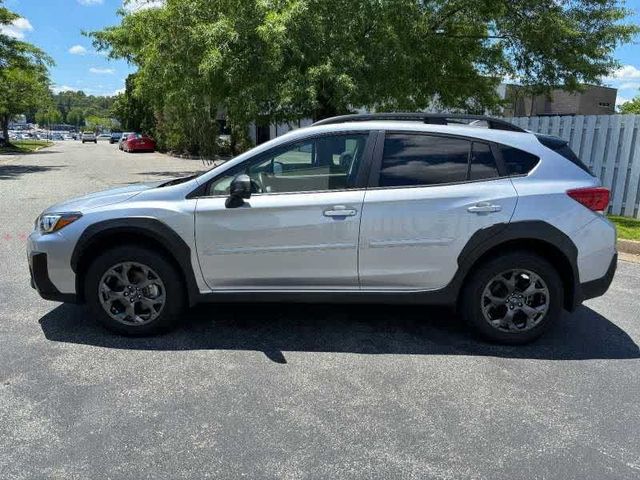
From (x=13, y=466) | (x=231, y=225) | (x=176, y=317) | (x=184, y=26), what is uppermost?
(x=184, y=26)

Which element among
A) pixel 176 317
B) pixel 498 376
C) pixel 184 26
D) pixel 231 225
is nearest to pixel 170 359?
pixel 176 317

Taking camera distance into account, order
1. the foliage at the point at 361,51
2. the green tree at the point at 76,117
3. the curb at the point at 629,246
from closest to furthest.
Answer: the curb at the point at 629,246 → the foliage at the point at 361,51 → the green tree at the point at 76,117

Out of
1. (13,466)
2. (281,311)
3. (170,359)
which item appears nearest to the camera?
(13,466)

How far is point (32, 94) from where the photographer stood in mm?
44312

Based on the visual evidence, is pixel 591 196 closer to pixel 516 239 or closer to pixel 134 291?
pixel 516 239

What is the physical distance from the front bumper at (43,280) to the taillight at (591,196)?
395 cm

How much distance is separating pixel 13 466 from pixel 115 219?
1.87m

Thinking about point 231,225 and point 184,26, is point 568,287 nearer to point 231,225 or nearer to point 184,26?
point 231,225

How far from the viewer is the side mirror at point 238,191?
385cm

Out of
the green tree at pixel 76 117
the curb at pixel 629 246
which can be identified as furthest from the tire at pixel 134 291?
the green tree at pixel 76 117

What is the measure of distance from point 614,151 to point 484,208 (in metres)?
7.22

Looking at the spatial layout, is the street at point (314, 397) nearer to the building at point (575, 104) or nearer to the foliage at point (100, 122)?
the building at point (575, 104)

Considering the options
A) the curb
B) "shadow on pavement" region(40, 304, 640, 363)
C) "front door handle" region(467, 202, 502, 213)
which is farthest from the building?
"front door handle" region(467, 202, 502, 213)

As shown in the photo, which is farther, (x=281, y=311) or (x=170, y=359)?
(x=281, y=311)
